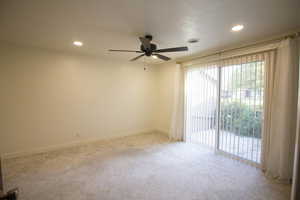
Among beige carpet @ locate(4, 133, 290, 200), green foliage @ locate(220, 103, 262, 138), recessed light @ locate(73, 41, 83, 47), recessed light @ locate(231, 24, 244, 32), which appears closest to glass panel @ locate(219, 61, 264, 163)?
green foliage @ locate(220, 103, 262, 138)

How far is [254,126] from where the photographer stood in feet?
9.32

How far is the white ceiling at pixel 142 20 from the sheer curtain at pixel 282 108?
436 millimetres

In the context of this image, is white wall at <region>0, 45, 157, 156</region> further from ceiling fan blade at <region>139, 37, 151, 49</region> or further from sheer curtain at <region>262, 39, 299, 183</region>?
sheer curtain at <region>262, 39, 299, 183</region>

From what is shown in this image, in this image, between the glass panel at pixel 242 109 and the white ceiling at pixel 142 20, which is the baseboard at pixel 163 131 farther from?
the white ceiling at pixel 142 20

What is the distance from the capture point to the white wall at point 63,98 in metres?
3.11

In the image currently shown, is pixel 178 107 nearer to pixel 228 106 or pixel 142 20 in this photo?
A: pixel 228 106

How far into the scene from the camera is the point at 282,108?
7.68ft

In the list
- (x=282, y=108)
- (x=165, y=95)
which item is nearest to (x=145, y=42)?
(x=282, y=108)

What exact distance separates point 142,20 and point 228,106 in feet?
8.28

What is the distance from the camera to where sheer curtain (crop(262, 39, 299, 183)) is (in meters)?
2.28

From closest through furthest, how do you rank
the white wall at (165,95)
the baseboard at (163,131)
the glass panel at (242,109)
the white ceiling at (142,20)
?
the white ceiling at (142,20) < the glass panel at (242,109) < the white wall at (165,95) < the baseboard at (163,131)

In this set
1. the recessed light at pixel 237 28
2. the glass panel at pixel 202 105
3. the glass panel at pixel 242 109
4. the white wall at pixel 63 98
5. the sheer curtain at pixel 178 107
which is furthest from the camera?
the sheer curtain at pixel 178 107

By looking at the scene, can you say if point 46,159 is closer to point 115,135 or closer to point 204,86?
point 115,135

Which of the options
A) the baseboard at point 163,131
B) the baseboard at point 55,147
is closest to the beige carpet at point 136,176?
the baseboard at point 55,147
